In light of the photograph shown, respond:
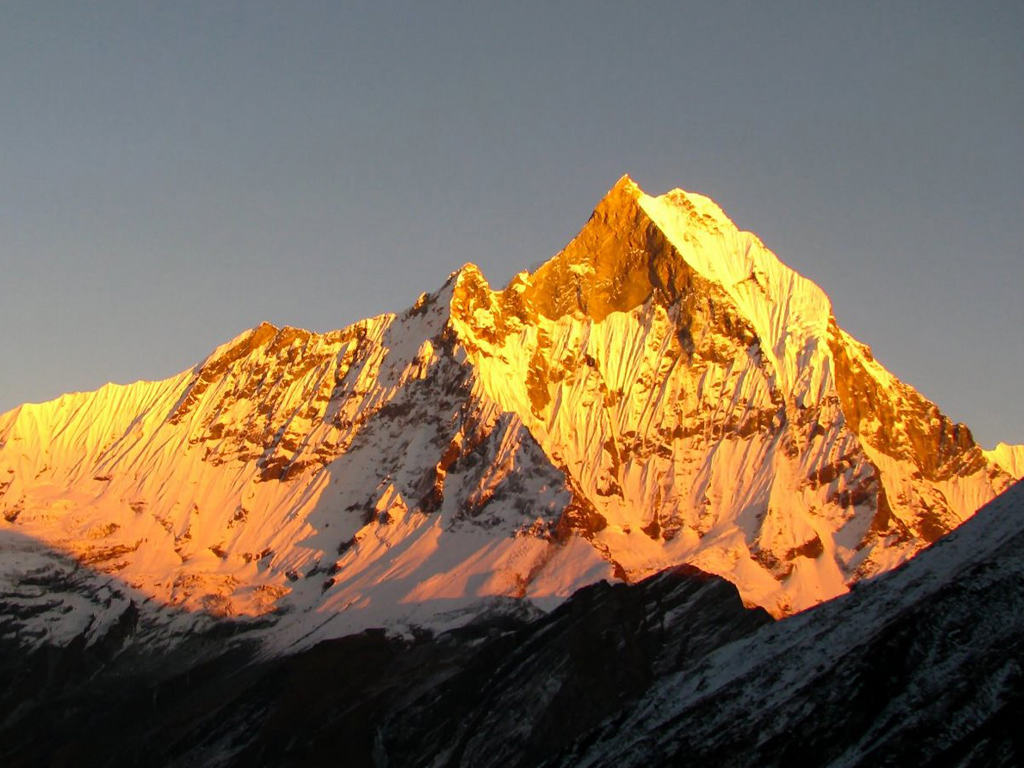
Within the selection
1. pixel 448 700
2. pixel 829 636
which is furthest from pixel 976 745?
pixel 448 700

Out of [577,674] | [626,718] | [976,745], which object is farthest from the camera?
[577,674]

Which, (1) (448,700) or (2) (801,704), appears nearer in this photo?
(2) (801,704)

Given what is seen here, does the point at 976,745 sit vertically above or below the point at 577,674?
below

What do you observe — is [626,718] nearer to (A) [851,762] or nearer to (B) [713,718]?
(B) [713,718]

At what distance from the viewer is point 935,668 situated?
107312 mm

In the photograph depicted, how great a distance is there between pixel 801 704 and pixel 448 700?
91.7 metres

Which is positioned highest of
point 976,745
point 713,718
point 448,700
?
point 448,700

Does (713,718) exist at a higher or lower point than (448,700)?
lower

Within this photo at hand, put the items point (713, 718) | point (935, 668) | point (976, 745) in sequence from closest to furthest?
point (976, 745) → point (935, 668) → point (713, 718)

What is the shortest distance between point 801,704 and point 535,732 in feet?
251

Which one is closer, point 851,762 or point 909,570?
point 851,762

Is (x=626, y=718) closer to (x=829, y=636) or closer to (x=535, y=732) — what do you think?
(x=829, y=636)

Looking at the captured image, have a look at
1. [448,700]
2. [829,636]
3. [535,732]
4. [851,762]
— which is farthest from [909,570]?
[448,700]

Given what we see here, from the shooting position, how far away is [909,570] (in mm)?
125812
